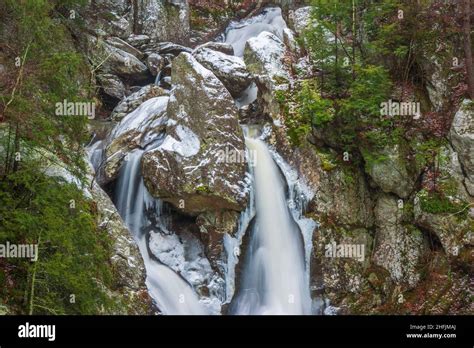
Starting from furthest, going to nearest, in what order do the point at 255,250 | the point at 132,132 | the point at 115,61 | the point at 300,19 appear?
1. the point at 300,19
2. the point at 115,61
3. the point at 132,132
4. the point at 255,250

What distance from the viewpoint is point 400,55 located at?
13914 millimetres

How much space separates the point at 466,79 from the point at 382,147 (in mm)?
2941

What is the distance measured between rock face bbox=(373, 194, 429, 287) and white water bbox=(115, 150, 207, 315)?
5128 millimetres

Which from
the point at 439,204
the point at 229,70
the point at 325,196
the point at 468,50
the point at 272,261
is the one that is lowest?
the point at 272,261

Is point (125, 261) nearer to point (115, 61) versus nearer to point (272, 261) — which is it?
point (272, 261)

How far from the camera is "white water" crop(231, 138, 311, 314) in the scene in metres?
12.1

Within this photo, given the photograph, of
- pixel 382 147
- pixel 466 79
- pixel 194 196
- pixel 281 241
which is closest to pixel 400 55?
pixel 466 79

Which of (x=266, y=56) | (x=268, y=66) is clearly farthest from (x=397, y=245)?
(x=266, y=56)

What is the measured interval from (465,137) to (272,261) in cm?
594

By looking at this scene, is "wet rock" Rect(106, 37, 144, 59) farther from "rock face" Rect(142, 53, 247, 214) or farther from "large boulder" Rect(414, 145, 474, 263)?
"large boulder" Rect(414, 145, 474, 263)

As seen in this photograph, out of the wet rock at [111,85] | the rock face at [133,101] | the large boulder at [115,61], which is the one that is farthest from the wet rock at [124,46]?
the rock face at [133,101]

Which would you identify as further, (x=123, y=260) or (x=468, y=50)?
(x=468, y=50)

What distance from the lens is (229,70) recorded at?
54.0 ft

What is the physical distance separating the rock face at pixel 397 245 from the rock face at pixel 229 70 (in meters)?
6.36
